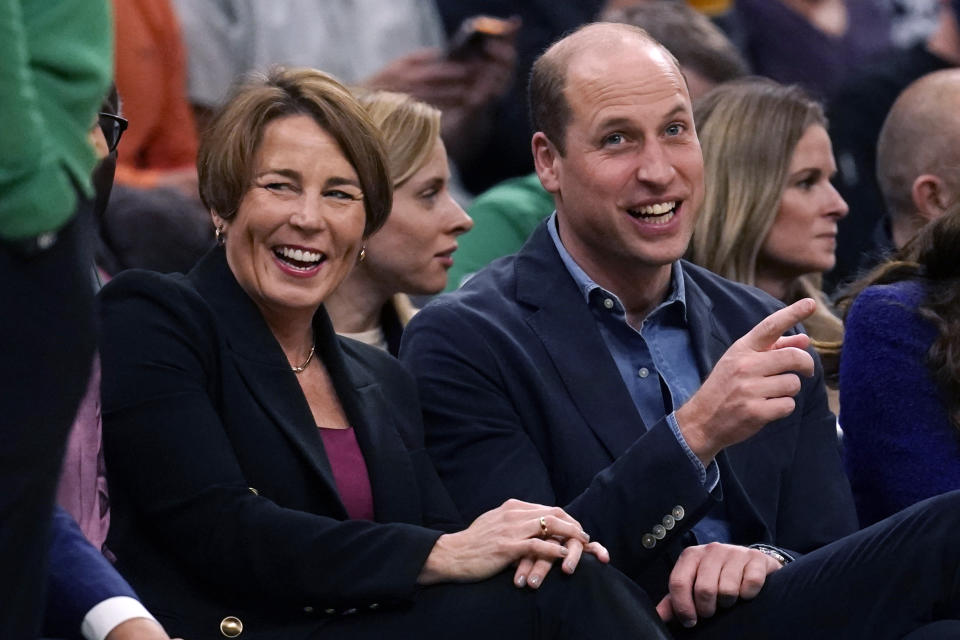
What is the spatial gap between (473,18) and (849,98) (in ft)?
4.12

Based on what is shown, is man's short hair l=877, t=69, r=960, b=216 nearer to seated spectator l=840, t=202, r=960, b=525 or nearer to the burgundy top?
seated spectator l=840, t=202, r=960, b=525

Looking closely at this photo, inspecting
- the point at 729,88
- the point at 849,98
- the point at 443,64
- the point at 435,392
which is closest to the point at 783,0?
the point at 849,98

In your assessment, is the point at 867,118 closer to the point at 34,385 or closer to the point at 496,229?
the point at 496,229

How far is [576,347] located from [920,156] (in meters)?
1.55

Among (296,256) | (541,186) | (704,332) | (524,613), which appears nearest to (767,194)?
(541,186)

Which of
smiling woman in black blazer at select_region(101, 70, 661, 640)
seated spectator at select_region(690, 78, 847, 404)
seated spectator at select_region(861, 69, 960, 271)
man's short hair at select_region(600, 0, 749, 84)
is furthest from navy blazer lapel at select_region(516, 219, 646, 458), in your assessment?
man's short hair at select_region(600, 0, 749, 84)

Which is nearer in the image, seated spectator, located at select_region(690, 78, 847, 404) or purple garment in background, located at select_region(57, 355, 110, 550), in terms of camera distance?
purple garment in background, located at select_region(57, 355, 110, 550)

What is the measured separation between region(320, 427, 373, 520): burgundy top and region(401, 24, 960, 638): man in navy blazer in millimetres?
236

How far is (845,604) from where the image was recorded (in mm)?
2688

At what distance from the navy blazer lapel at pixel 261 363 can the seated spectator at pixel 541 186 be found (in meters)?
1.64

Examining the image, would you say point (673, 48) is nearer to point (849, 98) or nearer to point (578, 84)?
point (849, 98)

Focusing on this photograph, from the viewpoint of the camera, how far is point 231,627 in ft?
8.32

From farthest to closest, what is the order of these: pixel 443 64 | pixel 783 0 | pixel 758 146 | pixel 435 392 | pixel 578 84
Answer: pixel 783 0 < pixel 443 64 < pixel 758 146 < pixel 578 84 < pixel 435 392

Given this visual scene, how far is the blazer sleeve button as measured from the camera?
2535 millimetres
